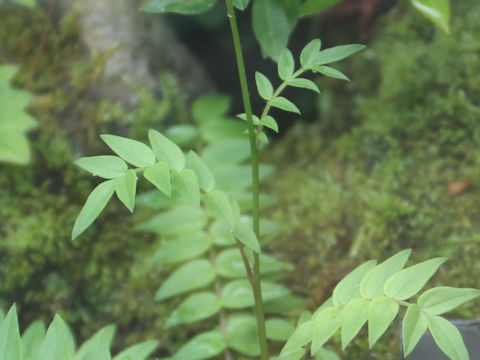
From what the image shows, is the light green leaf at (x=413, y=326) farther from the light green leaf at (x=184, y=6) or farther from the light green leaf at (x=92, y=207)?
the light green leaf at (x=184, y=6)

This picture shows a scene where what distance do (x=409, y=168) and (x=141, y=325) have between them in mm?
1115

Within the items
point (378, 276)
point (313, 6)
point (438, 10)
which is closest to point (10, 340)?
point (378, 276)

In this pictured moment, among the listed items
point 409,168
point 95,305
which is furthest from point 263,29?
point 95,305

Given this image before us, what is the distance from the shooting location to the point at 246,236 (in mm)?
1181

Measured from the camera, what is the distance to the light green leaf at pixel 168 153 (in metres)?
1.17

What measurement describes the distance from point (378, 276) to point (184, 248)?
0.78 metres

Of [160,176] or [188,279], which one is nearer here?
[160,176]

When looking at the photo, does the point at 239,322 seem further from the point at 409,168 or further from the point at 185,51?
the point at 185,51

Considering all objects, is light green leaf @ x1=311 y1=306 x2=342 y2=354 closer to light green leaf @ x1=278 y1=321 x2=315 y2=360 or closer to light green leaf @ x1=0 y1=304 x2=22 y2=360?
light green leaf @ x1=278 y1=321 x2=315 y2=360

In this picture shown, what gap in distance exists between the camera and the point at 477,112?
1.88 metres

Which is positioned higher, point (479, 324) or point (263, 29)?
point (263, 29)

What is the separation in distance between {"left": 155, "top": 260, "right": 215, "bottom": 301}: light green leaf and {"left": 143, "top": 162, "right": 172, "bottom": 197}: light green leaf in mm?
682

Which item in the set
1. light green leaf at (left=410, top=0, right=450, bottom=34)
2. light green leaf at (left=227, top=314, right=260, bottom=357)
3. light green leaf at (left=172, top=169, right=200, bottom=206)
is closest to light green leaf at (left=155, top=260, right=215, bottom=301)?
light green leaf at (left=227, top=314, right=260, bottom=357)

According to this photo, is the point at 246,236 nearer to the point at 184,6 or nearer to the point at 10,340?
the point at 10,340
